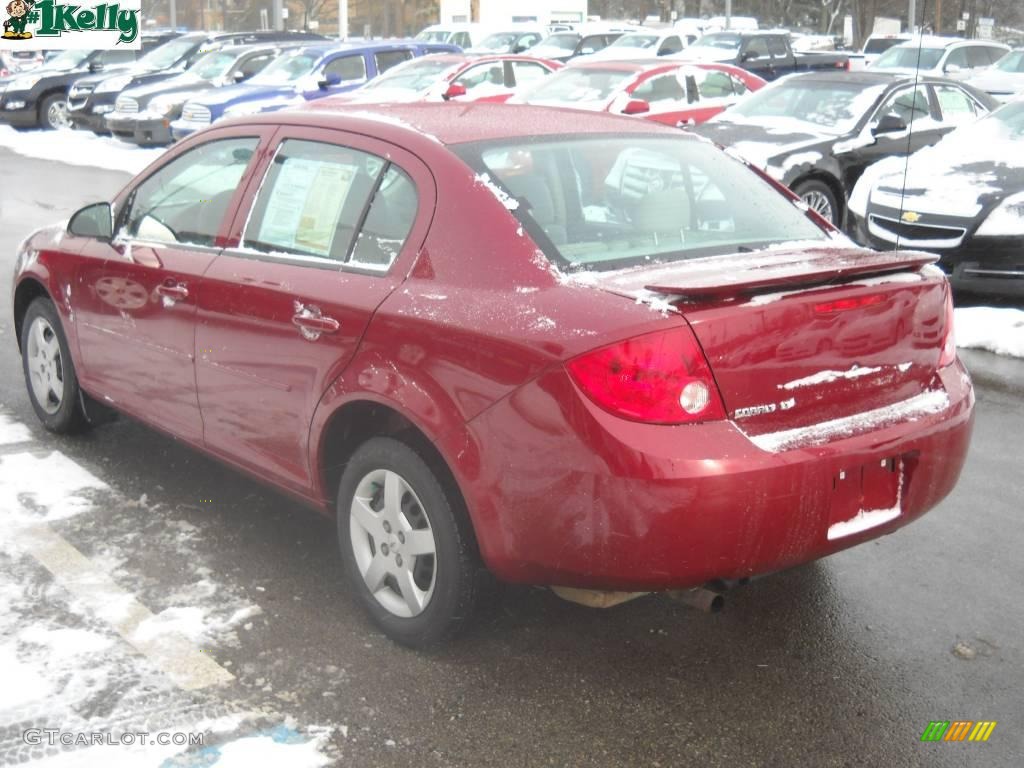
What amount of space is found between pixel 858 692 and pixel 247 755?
5.53 ft

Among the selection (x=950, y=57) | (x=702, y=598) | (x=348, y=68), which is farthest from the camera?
(x=950, y=57)

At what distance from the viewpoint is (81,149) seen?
21.9 m

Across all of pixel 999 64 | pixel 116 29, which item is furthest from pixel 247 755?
pixel 116 29

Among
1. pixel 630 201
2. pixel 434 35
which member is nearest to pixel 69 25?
pixel 434 35

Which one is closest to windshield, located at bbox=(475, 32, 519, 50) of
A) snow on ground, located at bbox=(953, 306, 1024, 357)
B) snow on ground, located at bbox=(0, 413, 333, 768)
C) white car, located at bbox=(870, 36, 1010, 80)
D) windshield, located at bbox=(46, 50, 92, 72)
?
windshield, located at bbox=(46, 50, 92, 72)

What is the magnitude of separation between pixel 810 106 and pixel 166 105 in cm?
1183

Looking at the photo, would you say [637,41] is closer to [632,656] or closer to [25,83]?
[25,83]

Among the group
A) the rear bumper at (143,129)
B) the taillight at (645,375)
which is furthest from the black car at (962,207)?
the rear bumper at (143,129)

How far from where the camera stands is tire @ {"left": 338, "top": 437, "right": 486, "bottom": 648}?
3.63 m

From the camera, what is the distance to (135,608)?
409cm

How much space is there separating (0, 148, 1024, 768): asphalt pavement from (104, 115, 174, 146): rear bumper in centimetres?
1624

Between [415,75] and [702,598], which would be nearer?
[702,598]

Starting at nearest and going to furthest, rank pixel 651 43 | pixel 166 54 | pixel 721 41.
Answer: pixel 166 54
pixel 721 41
pixel 651 43

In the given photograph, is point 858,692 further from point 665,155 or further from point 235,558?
point 235,558
